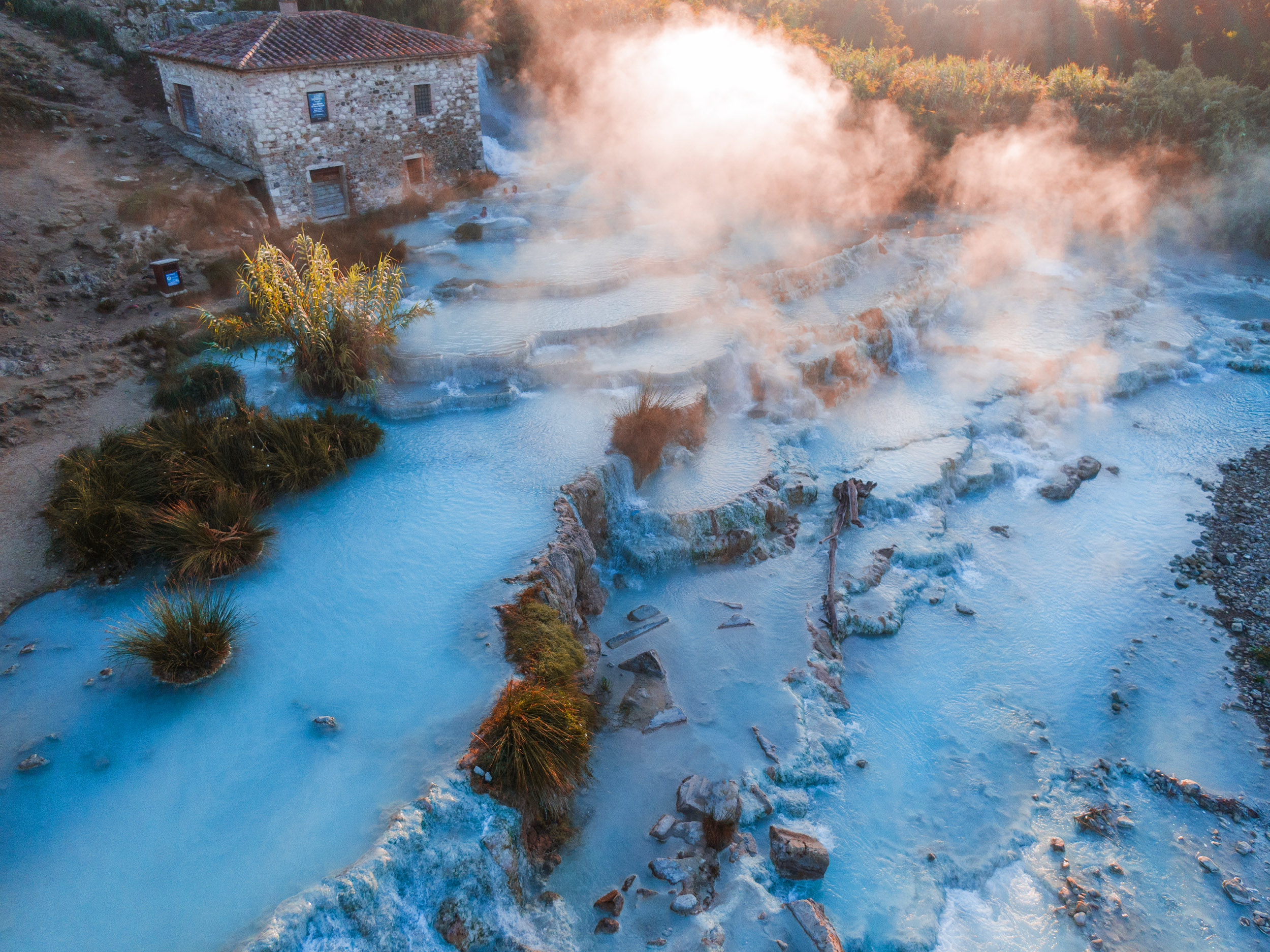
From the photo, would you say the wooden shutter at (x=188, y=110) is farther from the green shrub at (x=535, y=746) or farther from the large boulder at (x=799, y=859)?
the large boulder at (x=799, y=859)

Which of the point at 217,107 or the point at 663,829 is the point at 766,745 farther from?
the point at 217,107

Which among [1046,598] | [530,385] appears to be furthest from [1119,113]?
[530,385]

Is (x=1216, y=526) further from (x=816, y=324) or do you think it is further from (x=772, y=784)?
(x=772, y=784)

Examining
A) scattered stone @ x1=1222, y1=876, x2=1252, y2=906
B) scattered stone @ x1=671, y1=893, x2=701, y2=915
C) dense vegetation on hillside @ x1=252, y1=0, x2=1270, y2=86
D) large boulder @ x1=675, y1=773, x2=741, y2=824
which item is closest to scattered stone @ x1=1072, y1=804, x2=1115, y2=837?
scattered stone @ x1=1222, y1=876, x2=1252, y2=906

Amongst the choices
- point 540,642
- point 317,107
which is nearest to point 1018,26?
point 317,107

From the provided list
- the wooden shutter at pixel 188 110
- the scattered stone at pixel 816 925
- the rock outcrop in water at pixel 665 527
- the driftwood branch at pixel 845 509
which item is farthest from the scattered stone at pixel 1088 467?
the wooden shutter at pixel 188 110

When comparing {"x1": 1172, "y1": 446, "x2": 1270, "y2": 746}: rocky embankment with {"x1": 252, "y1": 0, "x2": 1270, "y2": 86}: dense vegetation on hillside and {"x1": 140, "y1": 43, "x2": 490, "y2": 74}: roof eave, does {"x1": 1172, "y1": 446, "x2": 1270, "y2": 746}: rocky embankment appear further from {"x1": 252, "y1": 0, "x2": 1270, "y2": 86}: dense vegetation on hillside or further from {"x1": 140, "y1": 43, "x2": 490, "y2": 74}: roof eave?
{"x1": 252, "y1": 0, "x2": 1270, "y2": 86}: dense vegetation on hillside
